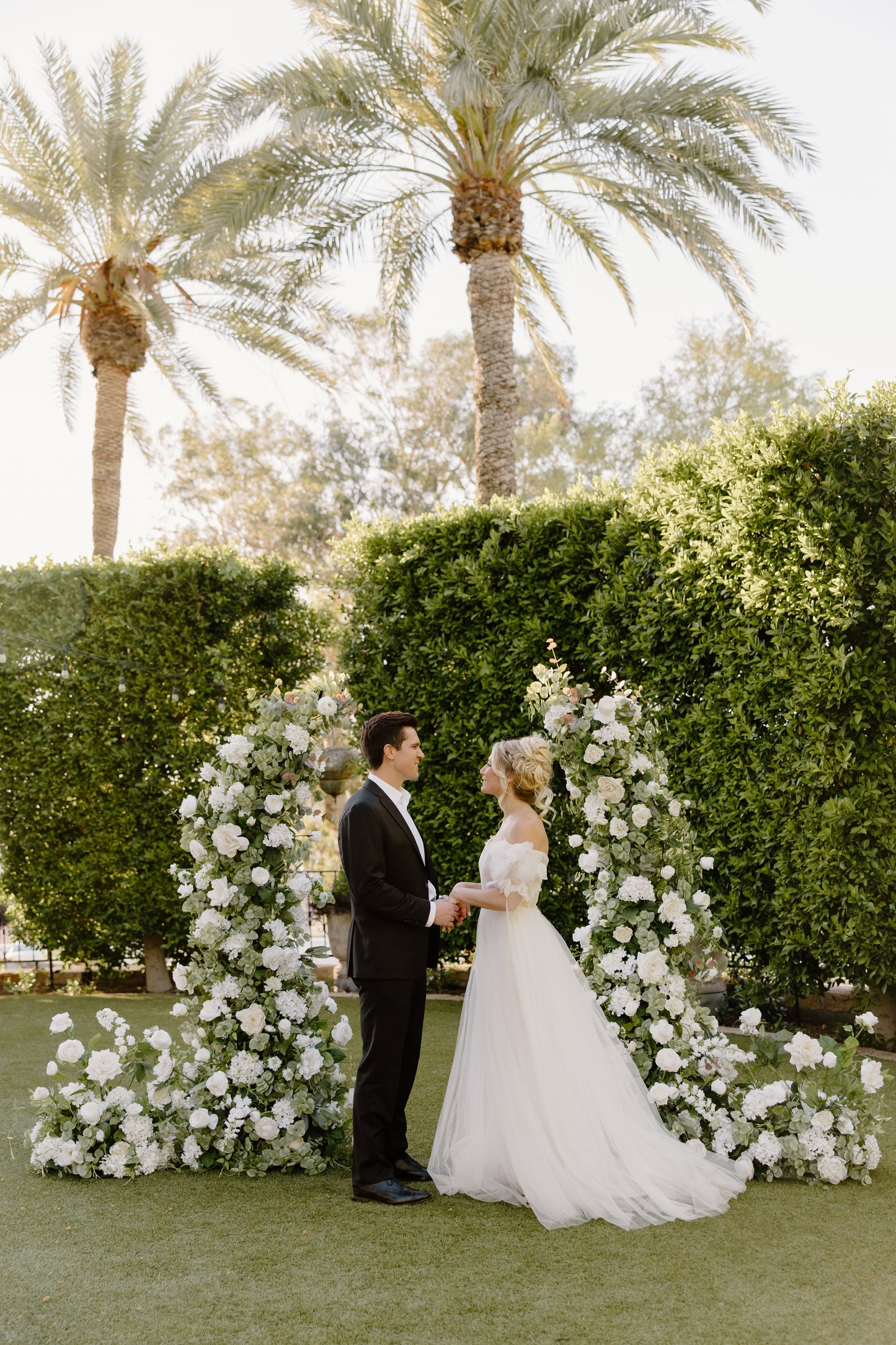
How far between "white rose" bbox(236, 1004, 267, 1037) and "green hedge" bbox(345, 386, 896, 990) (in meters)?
3.49

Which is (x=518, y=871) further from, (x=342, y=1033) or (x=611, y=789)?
(x=342, y=1033)

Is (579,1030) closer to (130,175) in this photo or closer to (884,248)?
(130,175)

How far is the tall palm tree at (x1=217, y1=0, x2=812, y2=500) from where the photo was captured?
10.4 meters

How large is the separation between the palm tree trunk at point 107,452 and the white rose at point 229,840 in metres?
11.3

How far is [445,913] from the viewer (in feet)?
15.8

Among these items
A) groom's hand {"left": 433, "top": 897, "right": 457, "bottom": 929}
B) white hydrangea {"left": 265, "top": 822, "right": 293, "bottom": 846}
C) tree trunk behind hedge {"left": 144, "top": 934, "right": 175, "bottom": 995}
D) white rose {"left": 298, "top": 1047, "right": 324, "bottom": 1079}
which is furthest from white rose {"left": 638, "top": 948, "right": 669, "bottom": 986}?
tree trunk behind hedge {"left": 144, "top": 934, "right": 175, "bottom": 995}

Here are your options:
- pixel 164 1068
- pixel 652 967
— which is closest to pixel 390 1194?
pixel 164 1068

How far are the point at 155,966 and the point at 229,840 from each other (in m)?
6.07

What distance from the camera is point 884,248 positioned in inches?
721

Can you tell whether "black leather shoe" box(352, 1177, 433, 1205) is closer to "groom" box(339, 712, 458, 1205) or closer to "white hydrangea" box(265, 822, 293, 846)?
"groom" box(339, 712, 458, 1205)

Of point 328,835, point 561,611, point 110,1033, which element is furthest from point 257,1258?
point 328,835

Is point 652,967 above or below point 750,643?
below

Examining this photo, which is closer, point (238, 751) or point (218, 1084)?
point (218, 1084)

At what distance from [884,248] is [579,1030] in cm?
1740
